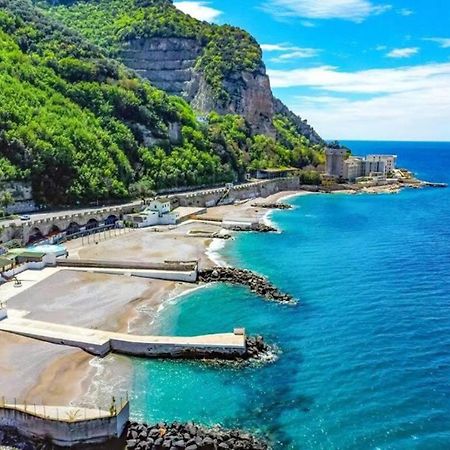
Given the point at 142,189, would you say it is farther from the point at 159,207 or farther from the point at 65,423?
the point at 65,423

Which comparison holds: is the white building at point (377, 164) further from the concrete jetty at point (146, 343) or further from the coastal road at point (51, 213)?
the concrete jetty at point (146, 343)

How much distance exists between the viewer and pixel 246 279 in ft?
158

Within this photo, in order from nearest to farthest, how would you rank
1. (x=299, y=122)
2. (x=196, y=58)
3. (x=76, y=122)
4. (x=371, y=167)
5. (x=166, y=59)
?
(x=76, y=122), (x=371, y=167), (x=196, y=58), (x=166, y=59), (x=299, y=122)

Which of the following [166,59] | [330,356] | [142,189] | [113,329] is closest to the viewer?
[330,356]

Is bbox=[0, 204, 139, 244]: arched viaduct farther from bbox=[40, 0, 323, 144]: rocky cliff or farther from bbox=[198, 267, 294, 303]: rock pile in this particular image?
bbox=[40, 0, 323, 144]: rocky cliff

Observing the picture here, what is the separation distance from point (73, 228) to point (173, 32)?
10444 cm

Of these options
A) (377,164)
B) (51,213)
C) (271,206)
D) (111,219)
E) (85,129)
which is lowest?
(111,219)

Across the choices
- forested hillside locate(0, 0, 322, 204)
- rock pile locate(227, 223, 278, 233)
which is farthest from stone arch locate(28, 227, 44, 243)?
rock pile locate(227, 223, 278, 233)

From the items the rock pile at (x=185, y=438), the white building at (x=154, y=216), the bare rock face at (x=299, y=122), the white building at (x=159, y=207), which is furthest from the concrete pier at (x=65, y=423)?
the bare rock face at (x=299, y=122)

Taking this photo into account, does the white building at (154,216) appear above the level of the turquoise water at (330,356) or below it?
above

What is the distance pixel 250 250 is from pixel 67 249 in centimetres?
2021

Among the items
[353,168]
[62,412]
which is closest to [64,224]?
[62,412]

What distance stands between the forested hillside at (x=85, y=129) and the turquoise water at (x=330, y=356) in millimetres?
27951

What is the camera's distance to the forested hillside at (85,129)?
73.2 m
